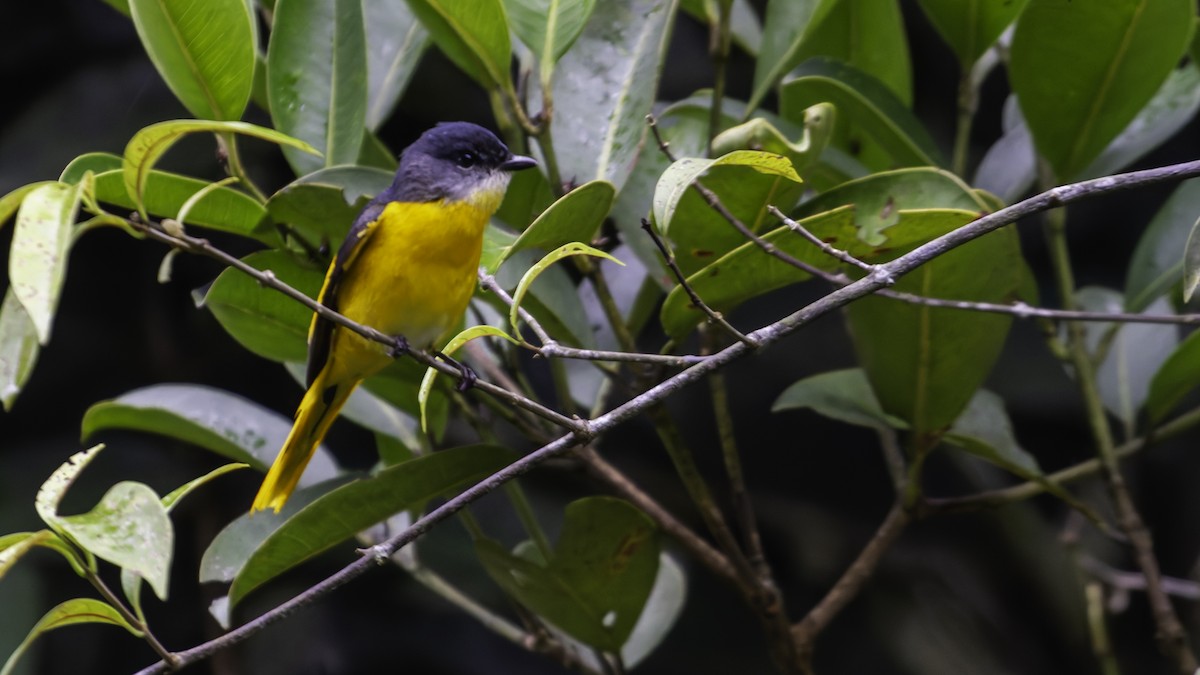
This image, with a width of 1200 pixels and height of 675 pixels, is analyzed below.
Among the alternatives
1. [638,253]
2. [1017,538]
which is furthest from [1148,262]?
[1017,538]

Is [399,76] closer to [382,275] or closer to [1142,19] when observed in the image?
[382,275]

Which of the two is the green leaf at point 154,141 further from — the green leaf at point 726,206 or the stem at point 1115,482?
the stem at point 1115,482

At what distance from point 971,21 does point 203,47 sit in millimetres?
1271

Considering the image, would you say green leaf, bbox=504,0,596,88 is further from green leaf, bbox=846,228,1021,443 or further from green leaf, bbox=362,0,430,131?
green leaf, bbox=846,228,1021,443

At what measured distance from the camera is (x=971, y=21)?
2.06 meters

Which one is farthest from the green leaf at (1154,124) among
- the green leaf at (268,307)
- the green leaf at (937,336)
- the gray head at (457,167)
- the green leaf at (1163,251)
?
the green leaf at (268,307)

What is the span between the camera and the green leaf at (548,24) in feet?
6.13

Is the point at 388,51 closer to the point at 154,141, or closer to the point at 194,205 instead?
the point at 194,205

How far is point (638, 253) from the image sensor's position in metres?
2.00

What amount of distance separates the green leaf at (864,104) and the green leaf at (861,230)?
0.24 meters

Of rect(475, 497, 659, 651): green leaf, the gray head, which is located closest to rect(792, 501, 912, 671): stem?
rect(475, 497, 659, 651): green leaf

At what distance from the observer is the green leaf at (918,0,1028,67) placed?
2025 mm

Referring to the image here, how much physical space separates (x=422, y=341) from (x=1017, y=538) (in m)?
1.86

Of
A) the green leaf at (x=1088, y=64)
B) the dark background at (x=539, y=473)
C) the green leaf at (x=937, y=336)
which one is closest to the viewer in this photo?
the green leaf at (x=937, y=336)
